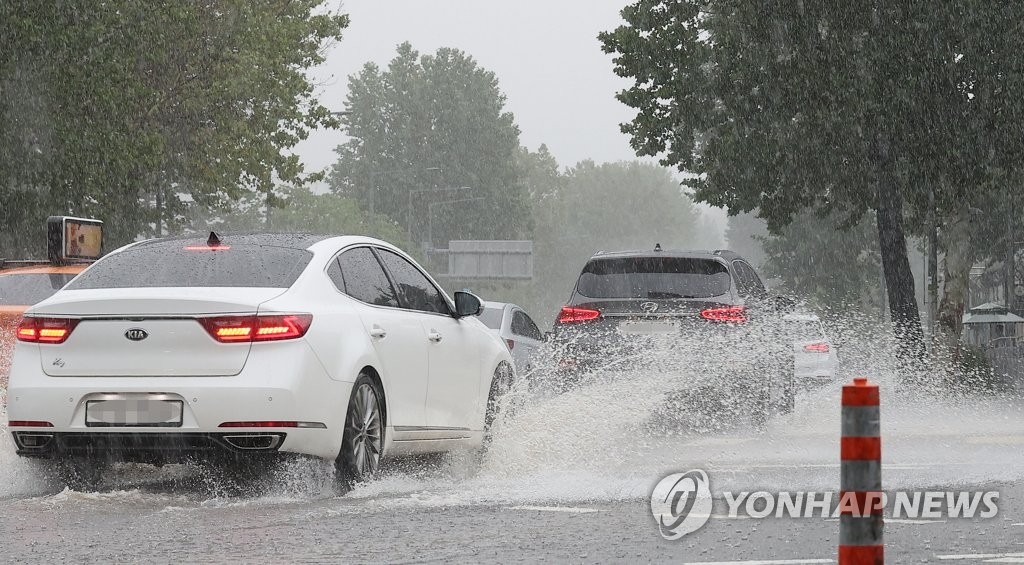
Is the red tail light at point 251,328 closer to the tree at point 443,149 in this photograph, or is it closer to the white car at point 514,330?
the white car at point 514,330

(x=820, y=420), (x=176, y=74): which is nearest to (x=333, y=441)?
(x=820, y=420)

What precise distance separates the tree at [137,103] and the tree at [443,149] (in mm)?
65212

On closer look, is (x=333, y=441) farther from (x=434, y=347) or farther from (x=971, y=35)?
(x=971, y=35)

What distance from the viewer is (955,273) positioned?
49562 mm

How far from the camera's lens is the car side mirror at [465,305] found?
35.9 ft

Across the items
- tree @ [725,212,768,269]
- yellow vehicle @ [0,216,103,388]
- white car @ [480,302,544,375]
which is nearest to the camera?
yellow vehicle @ [0,216,103,388]

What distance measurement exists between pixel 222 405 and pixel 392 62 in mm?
110152

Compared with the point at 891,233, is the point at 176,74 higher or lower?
higher

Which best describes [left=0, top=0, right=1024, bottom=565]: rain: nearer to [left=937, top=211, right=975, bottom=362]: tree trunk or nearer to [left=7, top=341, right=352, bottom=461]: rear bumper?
[left=7, top=341, right=352, bottom=461]: rear bumper

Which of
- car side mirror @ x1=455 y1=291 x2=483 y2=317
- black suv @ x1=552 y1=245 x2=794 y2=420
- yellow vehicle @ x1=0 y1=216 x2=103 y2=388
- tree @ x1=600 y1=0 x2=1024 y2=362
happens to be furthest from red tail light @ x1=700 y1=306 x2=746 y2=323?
tree @ x1=600 y1=0 x2=1024 y2=362

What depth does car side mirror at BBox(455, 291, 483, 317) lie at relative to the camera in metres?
11.0

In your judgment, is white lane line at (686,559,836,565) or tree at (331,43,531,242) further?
tree at (331,43,531,242)

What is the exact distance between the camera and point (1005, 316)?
148ft

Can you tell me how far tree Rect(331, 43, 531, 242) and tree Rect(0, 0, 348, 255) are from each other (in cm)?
6521
